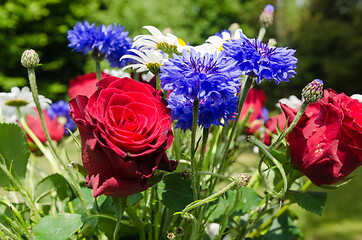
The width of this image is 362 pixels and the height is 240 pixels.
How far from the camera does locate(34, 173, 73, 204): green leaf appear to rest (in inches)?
15.0

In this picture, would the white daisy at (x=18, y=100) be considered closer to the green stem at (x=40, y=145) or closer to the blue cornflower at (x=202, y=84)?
the green stem at (x=40, y=145)

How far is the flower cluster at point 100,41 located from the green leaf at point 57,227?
19cm

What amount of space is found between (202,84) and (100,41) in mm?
208

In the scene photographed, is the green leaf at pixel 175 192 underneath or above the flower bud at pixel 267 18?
underneath

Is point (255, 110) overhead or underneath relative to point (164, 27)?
underneath

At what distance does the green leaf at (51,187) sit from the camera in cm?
38

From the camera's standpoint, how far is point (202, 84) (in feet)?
0.89

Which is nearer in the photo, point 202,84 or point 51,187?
point 202,84

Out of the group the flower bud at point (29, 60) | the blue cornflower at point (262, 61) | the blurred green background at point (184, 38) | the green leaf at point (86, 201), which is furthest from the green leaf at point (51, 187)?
the blurred green background at point (184, 38)

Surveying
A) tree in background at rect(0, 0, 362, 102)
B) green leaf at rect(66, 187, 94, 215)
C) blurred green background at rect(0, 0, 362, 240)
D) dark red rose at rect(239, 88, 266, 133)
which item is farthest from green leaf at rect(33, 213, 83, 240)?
tree in background at rect(0, 0, 362, 102)

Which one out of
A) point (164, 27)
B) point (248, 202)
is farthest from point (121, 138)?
point (164, 27)

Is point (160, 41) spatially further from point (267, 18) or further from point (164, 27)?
point (164, 27)

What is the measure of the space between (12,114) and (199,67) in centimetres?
38

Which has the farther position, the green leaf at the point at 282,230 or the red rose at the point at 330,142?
the green leaf at the point at 282,230
